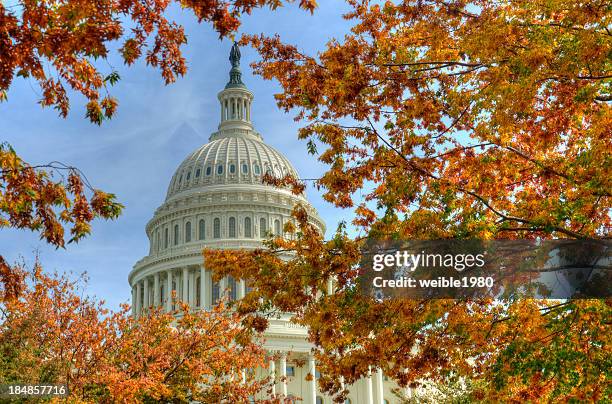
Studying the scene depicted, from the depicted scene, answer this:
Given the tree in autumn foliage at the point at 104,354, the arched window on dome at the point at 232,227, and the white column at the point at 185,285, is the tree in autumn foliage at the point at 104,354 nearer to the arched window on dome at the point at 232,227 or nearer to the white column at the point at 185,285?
the white column at the point at 185,285

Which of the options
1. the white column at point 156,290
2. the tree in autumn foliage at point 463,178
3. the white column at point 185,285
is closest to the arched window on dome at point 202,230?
the white column at point 185,285

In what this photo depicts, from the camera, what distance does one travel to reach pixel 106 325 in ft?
108

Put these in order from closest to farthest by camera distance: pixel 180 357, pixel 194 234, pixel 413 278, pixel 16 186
Answer: pixel 16 186 < pixel 413 278 < pixel 180 357 < pixel 194 234

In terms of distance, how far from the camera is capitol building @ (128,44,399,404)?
10531 centimetres

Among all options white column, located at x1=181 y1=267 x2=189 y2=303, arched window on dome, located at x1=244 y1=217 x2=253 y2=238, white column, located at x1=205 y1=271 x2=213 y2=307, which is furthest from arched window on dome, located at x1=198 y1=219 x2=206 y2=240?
white column, located at x1=205 y1=271 x2=213 y2=307

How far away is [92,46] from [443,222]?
25.4 ft

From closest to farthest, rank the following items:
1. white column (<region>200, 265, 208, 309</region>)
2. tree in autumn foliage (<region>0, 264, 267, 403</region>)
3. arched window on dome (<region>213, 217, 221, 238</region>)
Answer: tree in autumn foliage (<region>0, 264, 267, 403</region>), white column (<region>200, 265, 208, 309</region>), arched window on dome (<region>213, 217, 221, 238</region>)

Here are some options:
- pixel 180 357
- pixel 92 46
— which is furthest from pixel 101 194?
pixel 180 357

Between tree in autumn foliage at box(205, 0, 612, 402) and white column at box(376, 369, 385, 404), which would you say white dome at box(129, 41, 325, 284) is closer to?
white column at box(376, 369, 385, 404)

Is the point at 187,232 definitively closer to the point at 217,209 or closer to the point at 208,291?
the point at 217,209

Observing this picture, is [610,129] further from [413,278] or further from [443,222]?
[413,278]

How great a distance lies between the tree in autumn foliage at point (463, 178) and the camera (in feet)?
50.0

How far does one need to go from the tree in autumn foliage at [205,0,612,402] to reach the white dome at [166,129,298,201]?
96.2 m

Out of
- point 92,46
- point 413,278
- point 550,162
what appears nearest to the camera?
point 92,46
